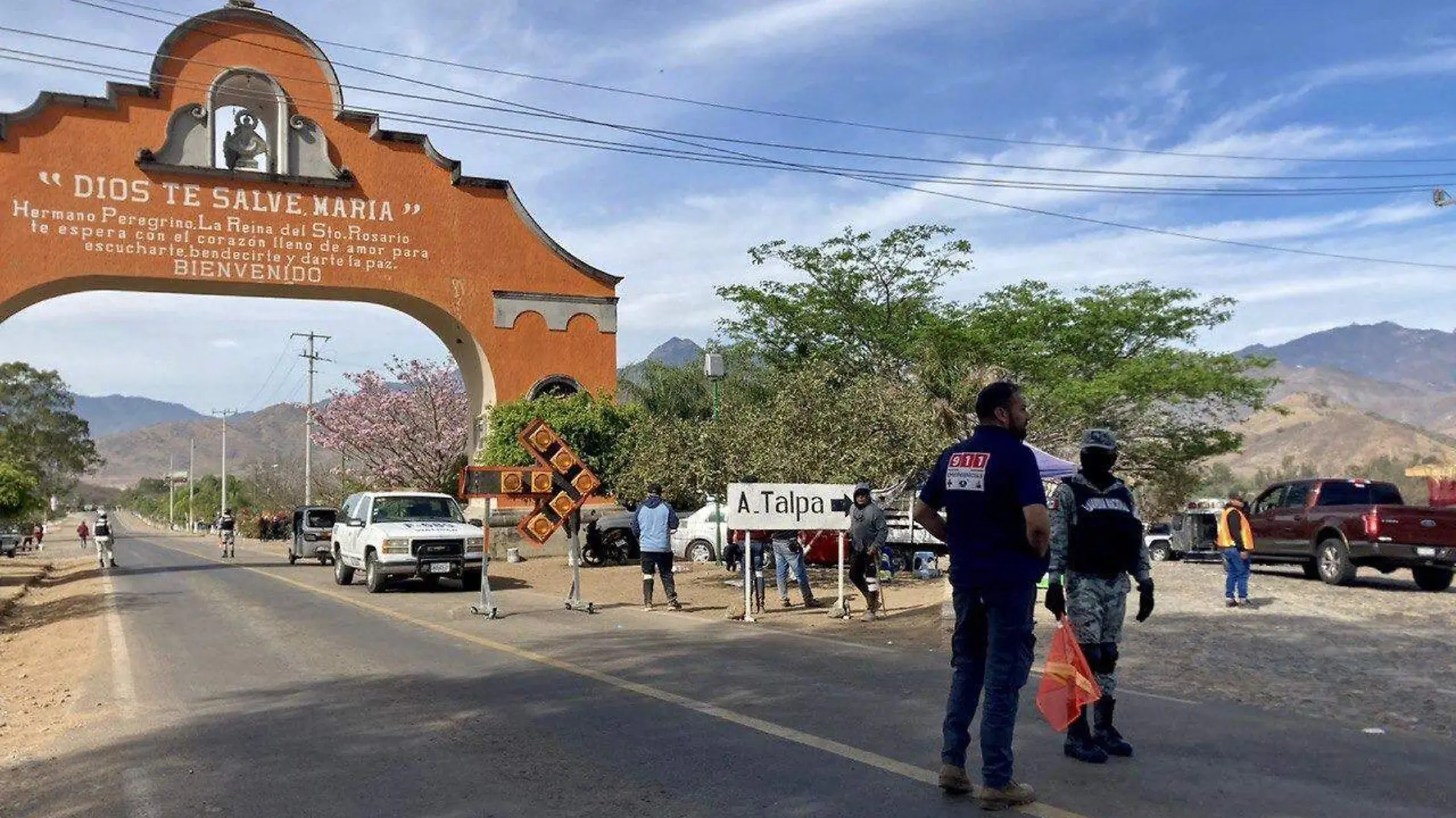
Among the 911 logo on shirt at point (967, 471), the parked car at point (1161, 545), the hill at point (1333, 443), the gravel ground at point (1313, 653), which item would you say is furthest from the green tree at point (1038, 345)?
the hill at point (1333, 443)

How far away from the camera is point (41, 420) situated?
76312 mm

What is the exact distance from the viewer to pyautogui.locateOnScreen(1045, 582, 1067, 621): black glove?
6.21 metres

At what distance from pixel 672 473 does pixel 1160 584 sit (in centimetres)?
890

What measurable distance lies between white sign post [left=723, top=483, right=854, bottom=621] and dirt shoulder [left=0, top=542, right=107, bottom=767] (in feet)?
25.1

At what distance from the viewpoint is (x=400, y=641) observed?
1307 centimetres

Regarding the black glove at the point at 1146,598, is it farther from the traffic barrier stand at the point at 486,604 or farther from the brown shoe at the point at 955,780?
the traffic barrier stand at the point at 486,604

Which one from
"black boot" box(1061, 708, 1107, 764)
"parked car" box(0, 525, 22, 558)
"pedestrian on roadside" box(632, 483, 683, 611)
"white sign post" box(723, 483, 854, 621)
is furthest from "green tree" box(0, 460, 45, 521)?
"black boot" box(1061, 708, 1107, 764)

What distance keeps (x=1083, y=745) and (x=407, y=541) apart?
50.8ft

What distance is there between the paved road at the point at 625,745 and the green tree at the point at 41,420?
2875 inches

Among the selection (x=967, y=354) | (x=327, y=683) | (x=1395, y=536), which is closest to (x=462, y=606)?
(x=327, y=683)

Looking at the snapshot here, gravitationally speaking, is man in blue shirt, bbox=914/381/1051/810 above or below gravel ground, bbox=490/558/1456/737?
above

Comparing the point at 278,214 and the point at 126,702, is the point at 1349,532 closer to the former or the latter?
the point at 126,702

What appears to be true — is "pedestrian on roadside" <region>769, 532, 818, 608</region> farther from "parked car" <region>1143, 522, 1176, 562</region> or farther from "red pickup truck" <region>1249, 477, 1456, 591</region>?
"parked car" <region>1143, 522, 1176, 562</region>

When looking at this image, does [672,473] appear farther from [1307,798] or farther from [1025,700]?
[1307,798]
